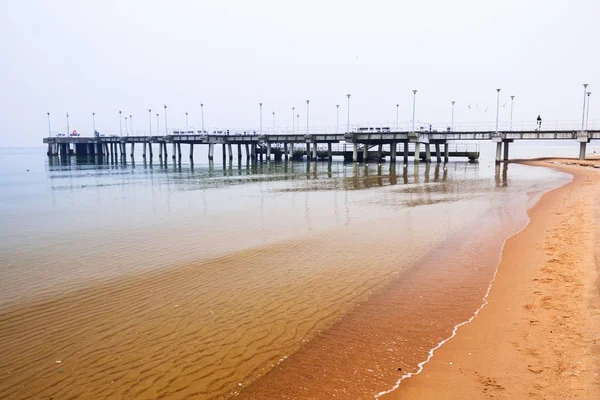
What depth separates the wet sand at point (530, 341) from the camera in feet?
16.6

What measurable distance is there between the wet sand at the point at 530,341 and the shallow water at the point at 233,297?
0.41 meters

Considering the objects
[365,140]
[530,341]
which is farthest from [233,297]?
[365,140]

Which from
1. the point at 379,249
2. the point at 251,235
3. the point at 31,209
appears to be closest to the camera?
the point at 379,249

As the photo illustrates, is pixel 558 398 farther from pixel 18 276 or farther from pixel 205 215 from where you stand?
pixel 205 215

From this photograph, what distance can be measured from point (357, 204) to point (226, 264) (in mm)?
12232

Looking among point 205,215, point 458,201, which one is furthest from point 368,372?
point 458,201

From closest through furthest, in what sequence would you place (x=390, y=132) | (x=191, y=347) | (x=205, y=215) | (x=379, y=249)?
1. (x=191, y=347)
2. (x=379, y=249)
3. (x=205, y=215)
4. (x=390, y=132)

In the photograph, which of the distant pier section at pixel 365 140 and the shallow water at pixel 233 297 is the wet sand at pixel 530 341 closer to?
the shallow water at pixel 233 297

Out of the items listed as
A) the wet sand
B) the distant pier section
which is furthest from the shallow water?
the distant pier section

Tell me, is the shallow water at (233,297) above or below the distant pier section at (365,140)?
below

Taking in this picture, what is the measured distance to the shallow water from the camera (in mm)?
5906

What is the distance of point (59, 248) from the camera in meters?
13.2

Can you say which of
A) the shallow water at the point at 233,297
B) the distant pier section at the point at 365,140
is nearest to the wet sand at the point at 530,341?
the shallow water at the point at 233,297

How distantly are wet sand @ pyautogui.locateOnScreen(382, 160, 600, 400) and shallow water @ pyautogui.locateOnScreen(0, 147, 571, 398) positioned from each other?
0.41 m
